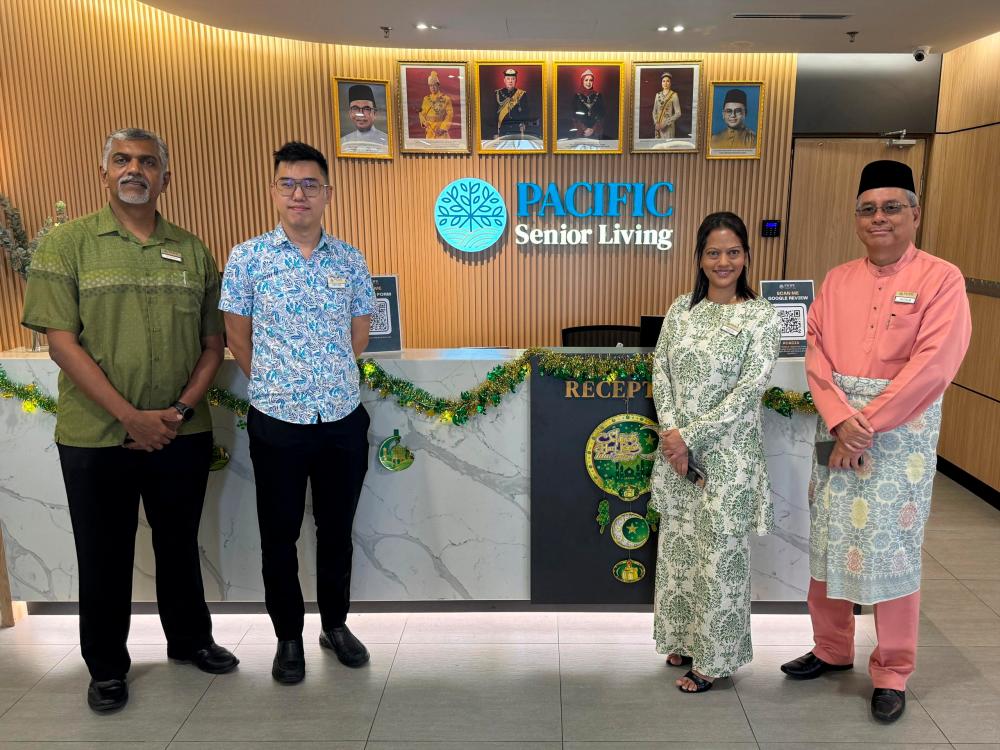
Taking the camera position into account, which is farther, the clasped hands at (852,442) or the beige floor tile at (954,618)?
the beige floor tile at (954,618)

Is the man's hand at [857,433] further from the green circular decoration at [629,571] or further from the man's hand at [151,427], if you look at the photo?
the man's hand at [151,427]

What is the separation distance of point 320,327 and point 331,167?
161 inches

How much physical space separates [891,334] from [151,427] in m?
2.64

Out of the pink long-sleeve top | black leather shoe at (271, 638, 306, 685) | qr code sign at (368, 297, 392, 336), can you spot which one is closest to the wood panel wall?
the pink long-sleeve top

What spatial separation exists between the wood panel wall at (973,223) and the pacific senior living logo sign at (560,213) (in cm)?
223

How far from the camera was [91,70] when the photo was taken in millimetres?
5320

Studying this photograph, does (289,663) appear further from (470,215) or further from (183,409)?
(470,215)

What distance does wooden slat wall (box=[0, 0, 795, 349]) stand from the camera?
17.0ft

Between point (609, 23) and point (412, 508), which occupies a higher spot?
point (609, 23)

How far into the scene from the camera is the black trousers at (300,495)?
8.60 feet

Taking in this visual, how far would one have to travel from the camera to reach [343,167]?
20.5 ft

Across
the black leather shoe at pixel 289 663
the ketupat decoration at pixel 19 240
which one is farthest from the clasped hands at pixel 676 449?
the ketupat decoration at pixel 19 240

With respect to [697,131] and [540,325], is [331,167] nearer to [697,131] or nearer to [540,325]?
[540,325]

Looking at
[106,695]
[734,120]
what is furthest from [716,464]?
[734,120]
